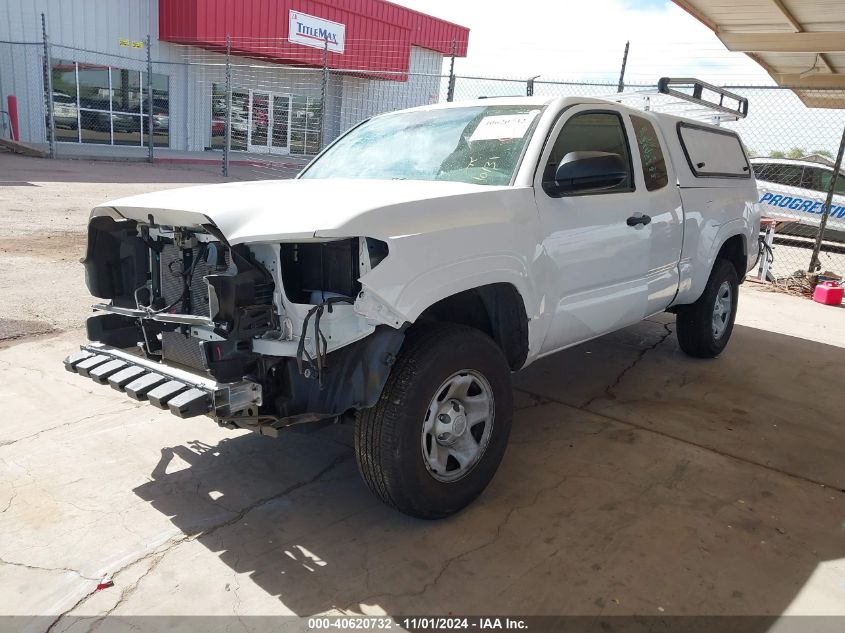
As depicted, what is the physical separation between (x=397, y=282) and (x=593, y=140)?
6.96 feet

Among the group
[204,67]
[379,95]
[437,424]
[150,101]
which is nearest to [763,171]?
[437,424]

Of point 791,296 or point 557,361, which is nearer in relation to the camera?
point 557,361

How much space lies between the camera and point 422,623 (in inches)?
98.4

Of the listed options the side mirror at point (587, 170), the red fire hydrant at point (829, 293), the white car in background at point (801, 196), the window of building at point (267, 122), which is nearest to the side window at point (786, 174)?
the white car in background at point (801, 196)

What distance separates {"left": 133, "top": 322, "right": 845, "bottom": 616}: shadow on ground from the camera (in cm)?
Answer: 268

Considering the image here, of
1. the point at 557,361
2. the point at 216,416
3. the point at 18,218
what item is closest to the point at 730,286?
the point at 557,361

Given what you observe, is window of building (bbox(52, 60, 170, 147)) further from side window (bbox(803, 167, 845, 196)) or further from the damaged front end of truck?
the damaged front end of truck

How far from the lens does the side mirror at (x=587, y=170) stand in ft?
11.1

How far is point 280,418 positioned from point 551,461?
1.74m

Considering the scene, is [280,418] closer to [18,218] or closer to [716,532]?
[716,532]

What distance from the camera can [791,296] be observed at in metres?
9.30

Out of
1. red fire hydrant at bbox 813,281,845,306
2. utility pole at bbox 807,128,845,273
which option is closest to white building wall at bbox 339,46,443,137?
utility pole at bbox 807,128,845,273

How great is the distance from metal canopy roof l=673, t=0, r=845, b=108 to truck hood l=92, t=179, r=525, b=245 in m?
6.46

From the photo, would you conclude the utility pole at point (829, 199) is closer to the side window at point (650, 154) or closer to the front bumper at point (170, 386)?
the side window at point (650, 154)
